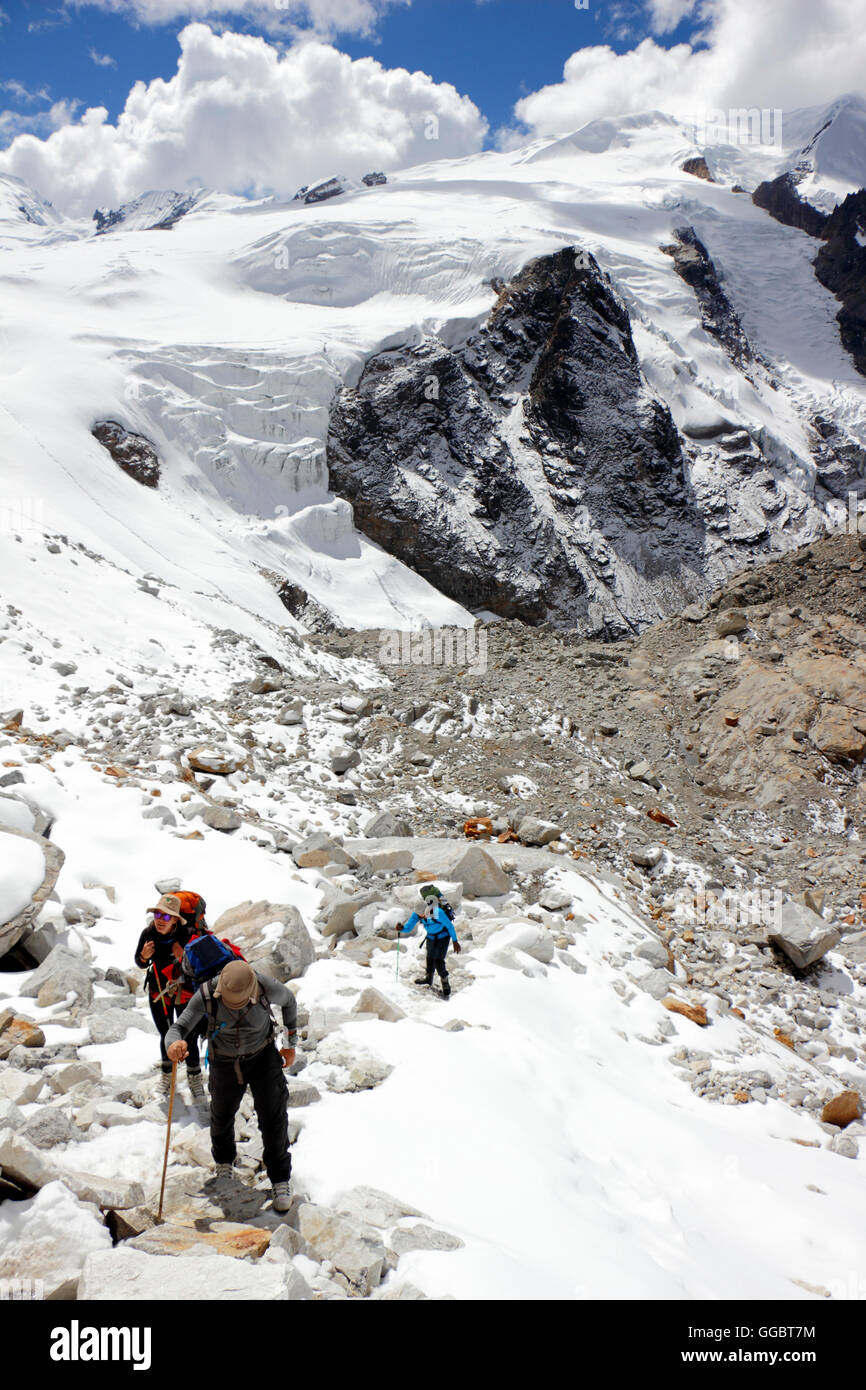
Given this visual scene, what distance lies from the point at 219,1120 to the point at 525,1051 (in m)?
3.05

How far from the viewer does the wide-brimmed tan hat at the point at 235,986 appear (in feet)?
12.6

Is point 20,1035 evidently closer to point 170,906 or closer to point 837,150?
point 170,906

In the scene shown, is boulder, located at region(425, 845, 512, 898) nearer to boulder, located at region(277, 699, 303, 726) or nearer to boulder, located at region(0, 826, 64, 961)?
boulder, located at region(0, 826, 64, 961)

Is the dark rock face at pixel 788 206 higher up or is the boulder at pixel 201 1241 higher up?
the dark rock face at pixel 788 206

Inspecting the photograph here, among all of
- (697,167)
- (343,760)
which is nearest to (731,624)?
(343,760)

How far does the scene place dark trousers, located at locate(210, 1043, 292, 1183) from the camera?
3859 mm

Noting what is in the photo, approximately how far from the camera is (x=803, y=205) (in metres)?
81.4

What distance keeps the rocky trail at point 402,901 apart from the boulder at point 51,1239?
0.01 metres

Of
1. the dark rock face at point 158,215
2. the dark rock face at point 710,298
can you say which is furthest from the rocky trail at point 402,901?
the dark rock face at point 158,215

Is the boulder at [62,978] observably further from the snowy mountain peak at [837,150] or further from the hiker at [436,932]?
the snowy mountain peak at [837,150]

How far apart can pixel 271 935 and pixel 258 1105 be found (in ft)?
9.63

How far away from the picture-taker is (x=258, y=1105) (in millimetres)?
3943
